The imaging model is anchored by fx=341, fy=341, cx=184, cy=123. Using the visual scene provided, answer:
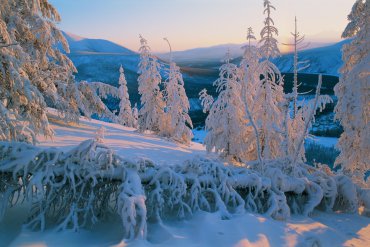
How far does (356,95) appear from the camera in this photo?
13.4 meters

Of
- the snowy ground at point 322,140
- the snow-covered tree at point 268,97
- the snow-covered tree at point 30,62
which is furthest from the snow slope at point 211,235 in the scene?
the snowy ground at point 322,140

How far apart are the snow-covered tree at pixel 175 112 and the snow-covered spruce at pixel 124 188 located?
21030 mm

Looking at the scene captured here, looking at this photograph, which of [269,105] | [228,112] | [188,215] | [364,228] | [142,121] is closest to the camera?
[188,215]

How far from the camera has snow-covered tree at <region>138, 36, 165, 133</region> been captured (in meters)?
29.1

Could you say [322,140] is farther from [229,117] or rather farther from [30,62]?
[30,62]

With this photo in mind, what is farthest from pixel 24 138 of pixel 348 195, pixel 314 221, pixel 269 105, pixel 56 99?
pixel 269 105

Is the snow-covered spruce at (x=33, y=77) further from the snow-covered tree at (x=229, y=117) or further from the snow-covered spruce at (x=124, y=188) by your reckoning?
the snow-covered tree at (x=229, y=117)

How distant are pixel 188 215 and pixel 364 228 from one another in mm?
4074

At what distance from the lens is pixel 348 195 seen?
8312mm

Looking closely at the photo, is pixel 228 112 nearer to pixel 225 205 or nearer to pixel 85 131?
pixel 85 131

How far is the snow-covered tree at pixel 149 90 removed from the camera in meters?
29.1

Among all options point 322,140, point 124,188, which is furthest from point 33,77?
point 322,140

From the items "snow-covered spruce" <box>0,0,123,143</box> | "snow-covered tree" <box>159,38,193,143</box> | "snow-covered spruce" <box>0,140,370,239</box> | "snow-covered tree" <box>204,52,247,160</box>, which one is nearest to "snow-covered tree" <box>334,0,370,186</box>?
"snow-covered tree" <box>204,52,247,160</box>

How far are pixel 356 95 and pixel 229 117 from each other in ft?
21.1
